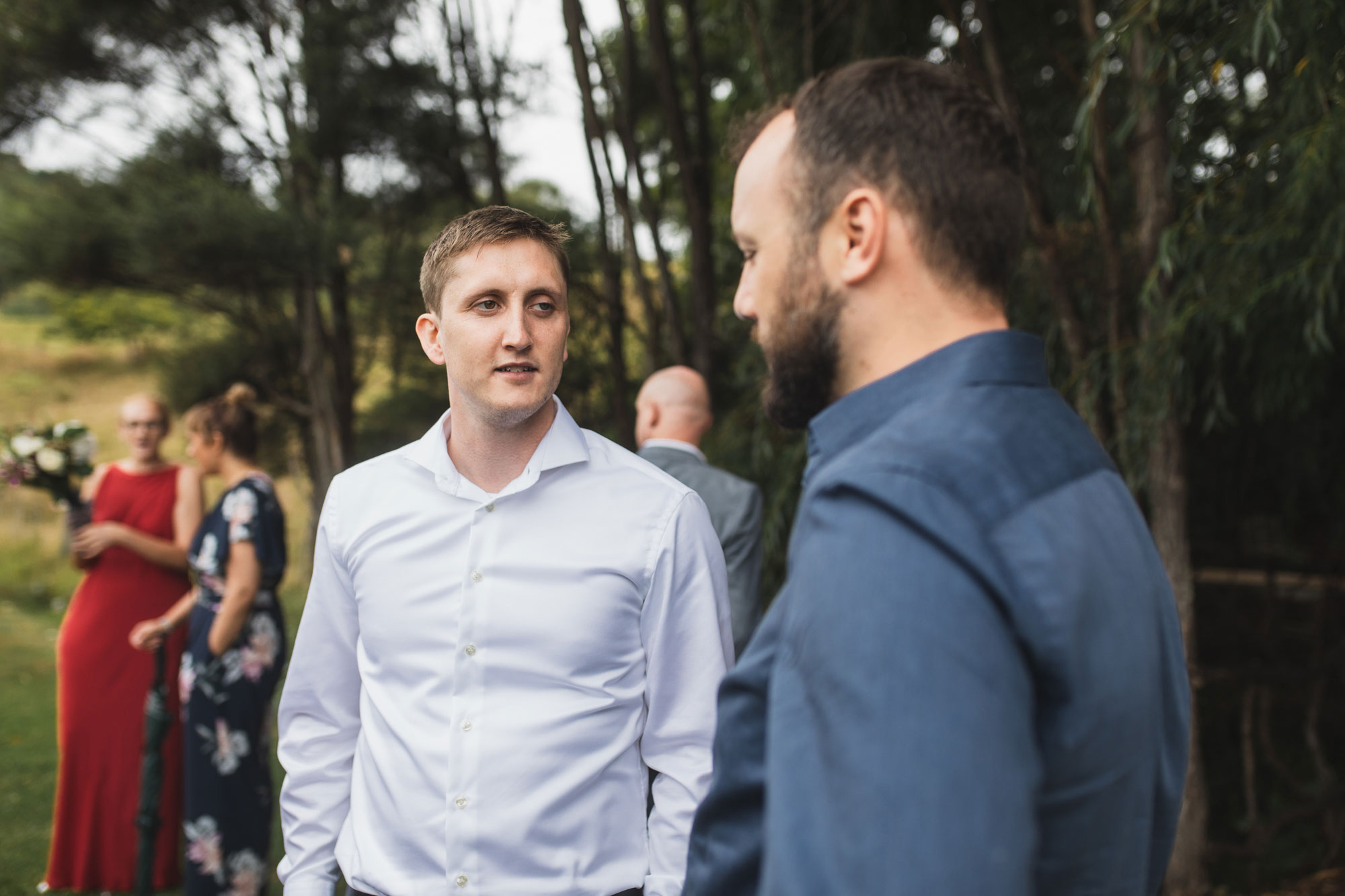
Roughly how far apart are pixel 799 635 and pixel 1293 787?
15.3 feet

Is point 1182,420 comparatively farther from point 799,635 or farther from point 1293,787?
point 799,635

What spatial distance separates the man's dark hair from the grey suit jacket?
2.07 meters

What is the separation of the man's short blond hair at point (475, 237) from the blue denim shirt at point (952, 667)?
2.60ft

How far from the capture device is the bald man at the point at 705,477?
9.40 ft

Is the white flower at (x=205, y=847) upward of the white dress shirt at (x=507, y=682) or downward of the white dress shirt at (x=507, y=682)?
downward

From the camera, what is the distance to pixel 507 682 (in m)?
1.33

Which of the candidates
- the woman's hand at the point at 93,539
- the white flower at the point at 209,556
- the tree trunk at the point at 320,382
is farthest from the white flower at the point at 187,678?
the tree trunk at the point at 320,382

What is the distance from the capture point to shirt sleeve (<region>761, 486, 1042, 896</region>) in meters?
0.56

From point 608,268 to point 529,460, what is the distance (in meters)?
3.53

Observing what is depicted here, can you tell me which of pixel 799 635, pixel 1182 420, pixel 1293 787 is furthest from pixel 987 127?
pixel 1293 787

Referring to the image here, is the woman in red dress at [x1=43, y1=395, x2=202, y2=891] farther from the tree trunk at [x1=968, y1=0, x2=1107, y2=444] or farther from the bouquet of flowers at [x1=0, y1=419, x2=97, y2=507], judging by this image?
the tree trunk at [x1=968, y1=0, x2=1107, y2=444]

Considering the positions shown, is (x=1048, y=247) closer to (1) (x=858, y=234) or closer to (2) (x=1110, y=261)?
(2) (x=1110, y=261)

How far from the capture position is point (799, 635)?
24.7 inches

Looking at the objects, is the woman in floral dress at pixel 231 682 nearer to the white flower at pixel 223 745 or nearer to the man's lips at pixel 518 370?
the white flower at pixel 223 745
